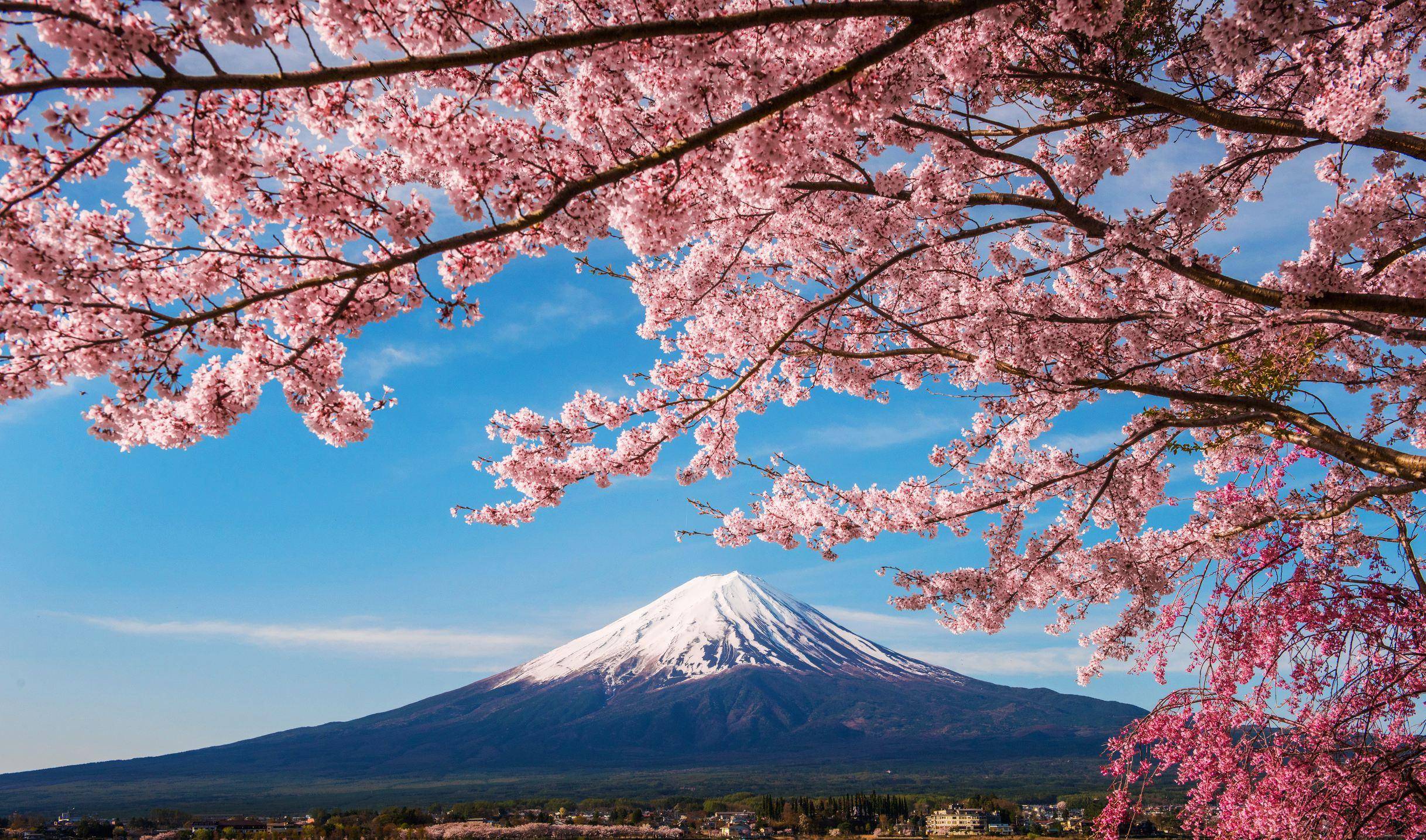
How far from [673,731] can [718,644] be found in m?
21.7

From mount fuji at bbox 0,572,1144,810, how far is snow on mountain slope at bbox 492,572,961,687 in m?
0.35

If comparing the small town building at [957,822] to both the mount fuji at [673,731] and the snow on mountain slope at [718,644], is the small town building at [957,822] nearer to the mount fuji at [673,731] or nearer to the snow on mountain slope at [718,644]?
the mount fuji at [673,731]

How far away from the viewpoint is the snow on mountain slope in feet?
516

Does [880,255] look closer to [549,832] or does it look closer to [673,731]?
[549,832]

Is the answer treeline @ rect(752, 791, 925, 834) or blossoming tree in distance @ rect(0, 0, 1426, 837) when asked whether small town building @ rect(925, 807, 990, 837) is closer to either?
treeline @ rect(752, 791, 925, 834)

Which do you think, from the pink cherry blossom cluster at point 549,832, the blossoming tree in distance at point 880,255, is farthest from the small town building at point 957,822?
the blossoming tree in distance at point 880,255

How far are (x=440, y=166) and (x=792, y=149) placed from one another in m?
1.84

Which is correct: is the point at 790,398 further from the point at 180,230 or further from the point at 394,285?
the point at 180,230

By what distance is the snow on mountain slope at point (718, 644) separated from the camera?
A: 157 metres

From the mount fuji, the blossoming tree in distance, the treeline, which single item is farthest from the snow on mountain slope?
the blossoming tree in distance

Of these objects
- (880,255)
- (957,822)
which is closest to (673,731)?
(957,822)

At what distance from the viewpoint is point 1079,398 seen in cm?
657

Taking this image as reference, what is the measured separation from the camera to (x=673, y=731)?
468ft

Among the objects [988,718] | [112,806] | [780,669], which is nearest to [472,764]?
[112,806]
